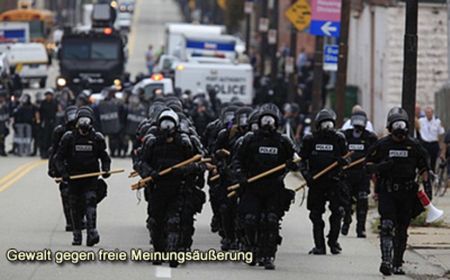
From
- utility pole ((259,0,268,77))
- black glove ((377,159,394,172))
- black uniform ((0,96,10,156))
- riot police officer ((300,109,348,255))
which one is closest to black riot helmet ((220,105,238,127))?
riot police officer ((300,109,348,255))

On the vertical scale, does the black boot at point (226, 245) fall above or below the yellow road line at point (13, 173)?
above

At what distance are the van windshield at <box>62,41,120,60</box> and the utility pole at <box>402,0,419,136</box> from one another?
31.7 m

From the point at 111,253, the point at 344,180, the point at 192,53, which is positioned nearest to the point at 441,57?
the point at 192,53

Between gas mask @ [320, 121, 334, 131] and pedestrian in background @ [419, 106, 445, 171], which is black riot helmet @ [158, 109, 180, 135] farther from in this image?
pedestrian in background @ [419, 106, 445, 171]

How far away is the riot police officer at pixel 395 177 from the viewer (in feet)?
56.6

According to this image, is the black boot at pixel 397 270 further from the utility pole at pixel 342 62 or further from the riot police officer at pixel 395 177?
the utility pole at pixel 342 62

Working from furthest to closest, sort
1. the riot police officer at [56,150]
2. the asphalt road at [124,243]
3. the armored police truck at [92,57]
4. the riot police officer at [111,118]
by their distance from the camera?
the armored police truck at [92,57], the riot police officer at [111,118], the riot police officer at [56,150], the asphalt road at [124,243]

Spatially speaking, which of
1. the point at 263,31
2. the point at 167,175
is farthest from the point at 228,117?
the point at 263,31

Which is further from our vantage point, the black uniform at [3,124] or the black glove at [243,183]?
the black uniform at [3,124]

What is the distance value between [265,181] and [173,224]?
46.6 inches

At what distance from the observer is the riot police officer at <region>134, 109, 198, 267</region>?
56.4 feet

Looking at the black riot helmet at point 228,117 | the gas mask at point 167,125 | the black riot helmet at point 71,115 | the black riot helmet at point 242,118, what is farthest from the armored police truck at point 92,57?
the gas mask at point 167,125

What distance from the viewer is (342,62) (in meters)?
32.4

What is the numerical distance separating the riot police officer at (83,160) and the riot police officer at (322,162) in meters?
2.49
